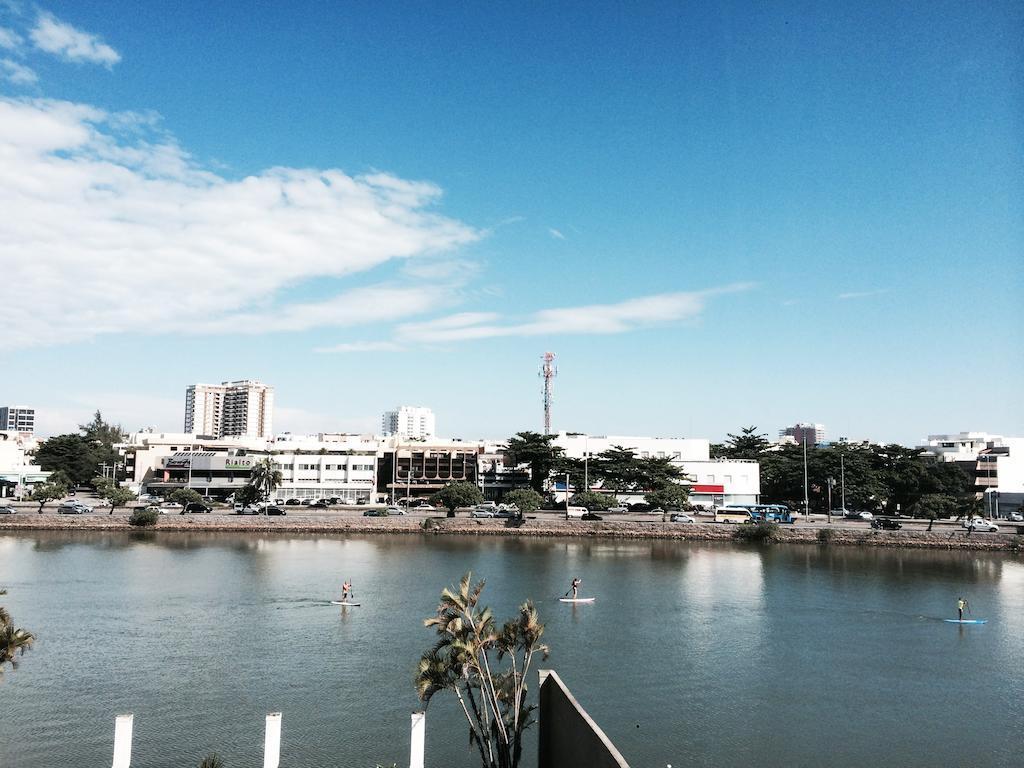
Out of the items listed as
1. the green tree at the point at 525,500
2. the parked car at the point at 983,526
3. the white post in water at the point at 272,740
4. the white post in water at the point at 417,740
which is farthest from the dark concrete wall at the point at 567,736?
the parked car at the point at 983,526

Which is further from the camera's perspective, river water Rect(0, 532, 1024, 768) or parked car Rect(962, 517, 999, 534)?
parked car Rect(962, 517, 999, 534)

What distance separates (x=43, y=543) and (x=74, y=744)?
57037mm

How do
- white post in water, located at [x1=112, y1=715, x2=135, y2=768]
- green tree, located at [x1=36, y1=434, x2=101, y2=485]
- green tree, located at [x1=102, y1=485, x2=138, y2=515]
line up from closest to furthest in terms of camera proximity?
white post in water, located at [x1=112, y1=715, x2=135, y2=768] < green tree, located at [x1=102, y1=485, x2=138, y2=515] < green tree, located at [x1=36, y1=434, x2=101, y2=485]

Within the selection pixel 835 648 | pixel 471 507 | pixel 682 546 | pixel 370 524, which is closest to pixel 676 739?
pixel 835 648

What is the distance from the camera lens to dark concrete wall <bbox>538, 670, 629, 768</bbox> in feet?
49.5

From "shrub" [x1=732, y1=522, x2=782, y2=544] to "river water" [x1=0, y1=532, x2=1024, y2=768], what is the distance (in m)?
16.2

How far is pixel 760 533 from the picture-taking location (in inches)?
3280

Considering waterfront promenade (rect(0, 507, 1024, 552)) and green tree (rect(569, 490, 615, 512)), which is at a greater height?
green tree (rect(569, 490, 615, 512))

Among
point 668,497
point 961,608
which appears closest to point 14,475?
point 668,497

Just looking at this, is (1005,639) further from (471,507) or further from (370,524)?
(471,507)

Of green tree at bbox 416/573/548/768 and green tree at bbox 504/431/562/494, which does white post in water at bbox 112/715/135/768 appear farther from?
green tree at bbox 504/431/562/494

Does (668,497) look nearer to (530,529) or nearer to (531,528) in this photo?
(531,528)

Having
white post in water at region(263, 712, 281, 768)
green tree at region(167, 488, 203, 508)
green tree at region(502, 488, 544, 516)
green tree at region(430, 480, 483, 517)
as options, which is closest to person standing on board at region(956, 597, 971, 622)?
white post in water at region(263, 712, 281, 768)

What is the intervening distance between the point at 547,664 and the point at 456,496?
200 ft
